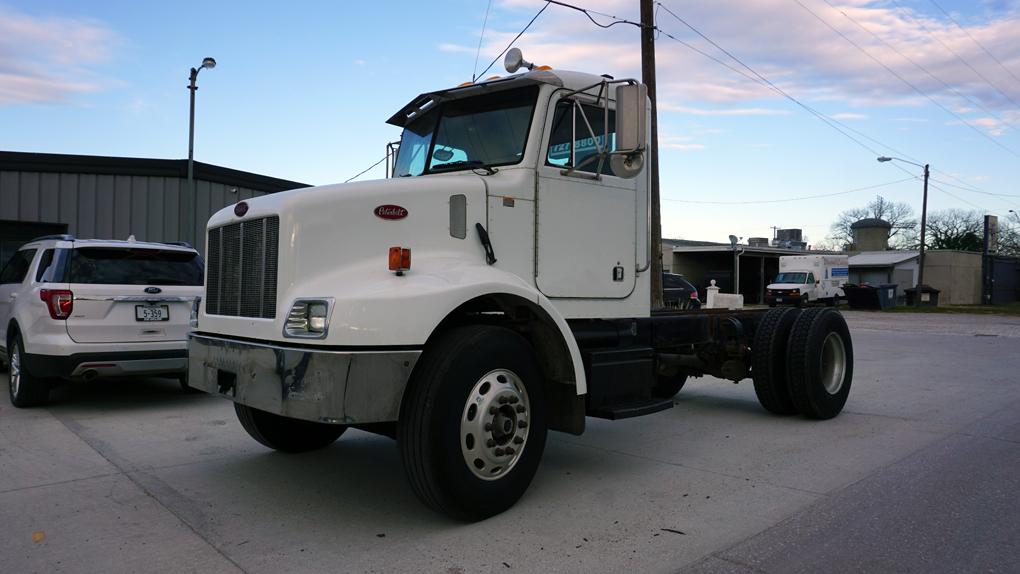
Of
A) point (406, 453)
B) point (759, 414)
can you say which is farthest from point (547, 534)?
point (759, 414)

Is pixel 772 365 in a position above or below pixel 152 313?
below

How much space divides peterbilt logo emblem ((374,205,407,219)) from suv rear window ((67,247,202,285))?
473 centimetres

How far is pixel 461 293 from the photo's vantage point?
414cm

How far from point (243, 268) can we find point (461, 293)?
58.4 inches

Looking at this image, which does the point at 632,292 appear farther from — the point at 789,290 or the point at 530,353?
the point at 789,290

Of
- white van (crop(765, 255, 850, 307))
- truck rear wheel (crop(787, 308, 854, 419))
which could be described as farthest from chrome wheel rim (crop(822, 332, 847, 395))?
white van (crop(765, 255, 850, 307))

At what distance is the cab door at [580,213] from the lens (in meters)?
5.06

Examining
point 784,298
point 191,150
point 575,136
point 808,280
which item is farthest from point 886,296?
point 575,136

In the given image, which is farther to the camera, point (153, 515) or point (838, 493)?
point (838, 493)

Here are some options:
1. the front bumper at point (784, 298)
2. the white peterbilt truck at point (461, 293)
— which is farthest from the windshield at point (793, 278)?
the white peterbilt truck at point (461, 293)

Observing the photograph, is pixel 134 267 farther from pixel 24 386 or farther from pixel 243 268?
pixel 243 268

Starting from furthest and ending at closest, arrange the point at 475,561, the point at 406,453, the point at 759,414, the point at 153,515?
1. the point at 759,414
2. the point at 153,515
3. the point at 406,453
4. the point at 475,561

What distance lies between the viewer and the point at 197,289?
8.15 meters

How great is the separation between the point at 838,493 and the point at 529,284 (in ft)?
8.07
